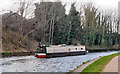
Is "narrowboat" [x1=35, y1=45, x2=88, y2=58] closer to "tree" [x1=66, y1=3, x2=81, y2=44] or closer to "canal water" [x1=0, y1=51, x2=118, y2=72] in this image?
"canal water" [x1=0, y1=51, x2=118, y2=72]

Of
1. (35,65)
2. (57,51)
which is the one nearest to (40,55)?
(57,51)

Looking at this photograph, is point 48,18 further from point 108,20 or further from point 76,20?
point 108,20

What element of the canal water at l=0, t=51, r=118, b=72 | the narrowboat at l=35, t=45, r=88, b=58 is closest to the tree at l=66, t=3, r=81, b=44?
the narrowboat at l=35, t=45, r=88, b=58

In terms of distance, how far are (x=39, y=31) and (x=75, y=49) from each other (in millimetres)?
17178

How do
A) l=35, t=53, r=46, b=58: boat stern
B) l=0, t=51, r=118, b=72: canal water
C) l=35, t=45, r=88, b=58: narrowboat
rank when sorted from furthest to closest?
l=35, t=45, r=88, b=58: narrowboat
l=35, t=53, r=46, b=58: boat stern
l=0, t=51, r=118, b=72: canal water

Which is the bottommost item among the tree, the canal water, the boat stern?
the canal water

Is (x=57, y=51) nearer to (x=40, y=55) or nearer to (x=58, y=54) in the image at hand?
(x=58, y=54)

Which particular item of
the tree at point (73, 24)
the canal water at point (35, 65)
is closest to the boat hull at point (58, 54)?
the canal water at point (35, 65)

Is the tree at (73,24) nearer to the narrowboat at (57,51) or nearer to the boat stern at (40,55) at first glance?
the narrowboat at (57,51)

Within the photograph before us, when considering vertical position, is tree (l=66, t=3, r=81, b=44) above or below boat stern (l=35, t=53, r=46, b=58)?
above

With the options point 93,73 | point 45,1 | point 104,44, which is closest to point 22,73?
point 93,73

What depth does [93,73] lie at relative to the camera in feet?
44.0

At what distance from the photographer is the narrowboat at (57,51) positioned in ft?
108

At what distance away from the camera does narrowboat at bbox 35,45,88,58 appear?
33062 mm
